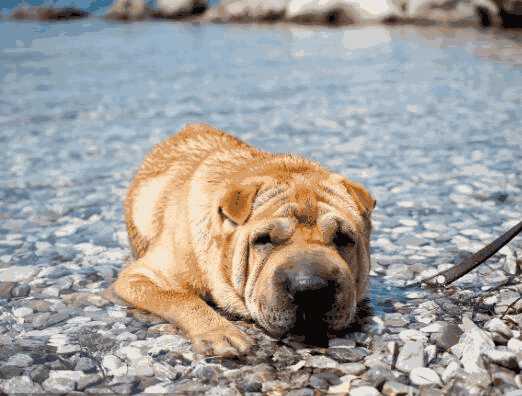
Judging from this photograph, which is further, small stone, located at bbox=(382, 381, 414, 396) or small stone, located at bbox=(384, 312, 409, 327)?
small stone, located at bbox=(384, 312, 409, 327)

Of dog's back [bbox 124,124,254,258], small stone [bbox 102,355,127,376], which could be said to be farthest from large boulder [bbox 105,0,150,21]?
small stone [bbox 102,355,127,376]

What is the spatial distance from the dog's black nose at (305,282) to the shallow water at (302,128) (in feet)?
5.14

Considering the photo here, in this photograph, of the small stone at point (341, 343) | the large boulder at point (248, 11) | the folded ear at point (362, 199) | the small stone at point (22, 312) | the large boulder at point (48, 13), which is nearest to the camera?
the small stone at point (341, 343)

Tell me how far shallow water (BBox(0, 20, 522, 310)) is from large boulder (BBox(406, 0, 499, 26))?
928cm

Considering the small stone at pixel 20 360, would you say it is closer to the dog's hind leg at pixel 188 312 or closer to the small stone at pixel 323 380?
the dog's hind leg at pixel 188 312

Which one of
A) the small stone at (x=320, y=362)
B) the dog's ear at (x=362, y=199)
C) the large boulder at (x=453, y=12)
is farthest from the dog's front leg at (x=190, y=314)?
the large boulder at (x=453, y=12)

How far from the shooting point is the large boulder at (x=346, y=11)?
143 feet

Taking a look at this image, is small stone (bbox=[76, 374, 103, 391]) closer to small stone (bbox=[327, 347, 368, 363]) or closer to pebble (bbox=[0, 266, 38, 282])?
small stone (bbox=[327, 347, 368, 363])

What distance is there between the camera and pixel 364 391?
4.27 m

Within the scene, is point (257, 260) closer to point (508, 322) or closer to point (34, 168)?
point (508, 322)

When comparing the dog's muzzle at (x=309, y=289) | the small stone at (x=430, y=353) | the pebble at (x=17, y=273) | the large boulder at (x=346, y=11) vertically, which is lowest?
the pebble at (x=17, y=273)

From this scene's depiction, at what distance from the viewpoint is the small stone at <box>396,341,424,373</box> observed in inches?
180

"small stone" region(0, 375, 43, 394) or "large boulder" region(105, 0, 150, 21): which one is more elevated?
"large boulder" region(105, 0, 150, 21)

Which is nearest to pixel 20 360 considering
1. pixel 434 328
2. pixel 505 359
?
pixel 434 328
